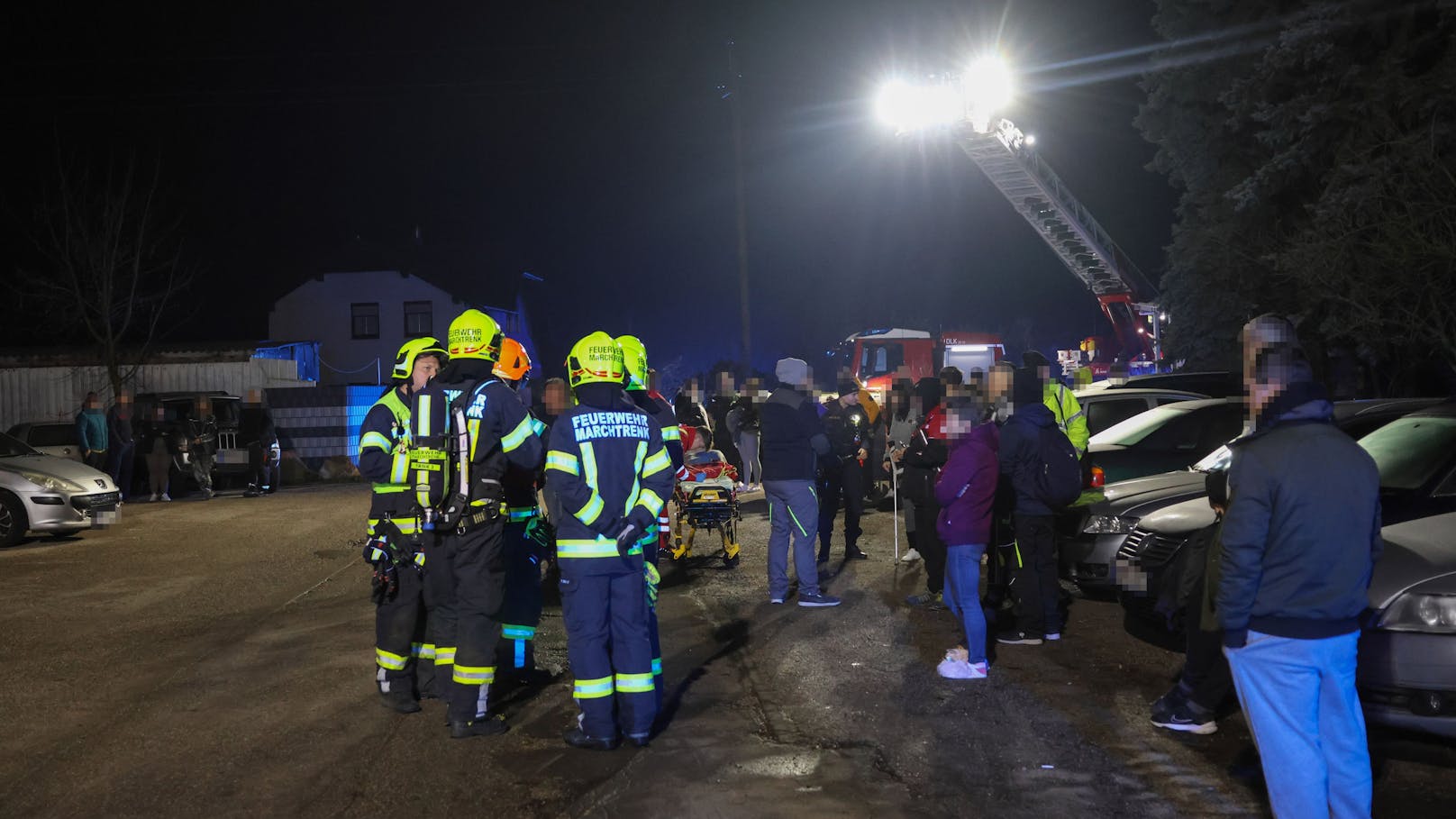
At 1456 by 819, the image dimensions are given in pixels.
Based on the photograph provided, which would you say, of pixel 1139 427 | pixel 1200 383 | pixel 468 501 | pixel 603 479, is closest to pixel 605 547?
pixel 603 479

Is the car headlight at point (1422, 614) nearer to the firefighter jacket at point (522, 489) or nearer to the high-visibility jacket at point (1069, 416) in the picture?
the high-visibility jacket at point (1069, 416)

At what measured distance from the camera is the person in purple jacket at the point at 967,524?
6.39 m

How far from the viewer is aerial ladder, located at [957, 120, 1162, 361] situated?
1930 cm

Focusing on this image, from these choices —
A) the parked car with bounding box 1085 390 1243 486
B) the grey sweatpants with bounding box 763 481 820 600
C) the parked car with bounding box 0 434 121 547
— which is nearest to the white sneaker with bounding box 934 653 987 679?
the grey sweatpants with bounding box 763 481 820 600

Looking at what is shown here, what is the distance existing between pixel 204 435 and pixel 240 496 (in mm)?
1244

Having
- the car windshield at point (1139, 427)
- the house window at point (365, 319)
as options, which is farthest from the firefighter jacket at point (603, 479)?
the house window at point (365, 319)

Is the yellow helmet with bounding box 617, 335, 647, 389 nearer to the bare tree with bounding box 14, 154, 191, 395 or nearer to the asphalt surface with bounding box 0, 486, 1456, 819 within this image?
the asphalt surface with bounding box 0, 486, 1456, 819

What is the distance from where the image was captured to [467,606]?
554 cm

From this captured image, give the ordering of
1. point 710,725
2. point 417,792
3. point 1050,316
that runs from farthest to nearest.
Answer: point 1050,316, point 710,725, point 417,792

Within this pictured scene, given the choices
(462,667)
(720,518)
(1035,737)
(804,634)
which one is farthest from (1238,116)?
(462,667)

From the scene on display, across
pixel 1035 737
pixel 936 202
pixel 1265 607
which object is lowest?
pixel 1035 737

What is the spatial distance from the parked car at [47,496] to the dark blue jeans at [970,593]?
11561 mm

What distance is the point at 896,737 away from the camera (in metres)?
5.38

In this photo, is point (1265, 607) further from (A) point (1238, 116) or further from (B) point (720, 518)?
(A) point (1238, 116)
